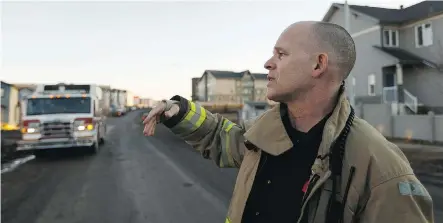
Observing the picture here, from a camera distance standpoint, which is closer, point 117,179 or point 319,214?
point 319,214

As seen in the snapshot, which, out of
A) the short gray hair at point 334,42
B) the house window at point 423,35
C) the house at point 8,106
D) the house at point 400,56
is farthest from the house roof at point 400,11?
the house at point 8,106

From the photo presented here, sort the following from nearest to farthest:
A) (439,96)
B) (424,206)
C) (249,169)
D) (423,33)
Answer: (424,206) → (249,169) → (439,96) → (423,33)

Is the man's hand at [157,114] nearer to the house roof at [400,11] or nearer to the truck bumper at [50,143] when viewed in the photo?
the truck bumper at [50,143]

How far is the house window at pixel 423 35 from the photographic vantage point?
21.8m

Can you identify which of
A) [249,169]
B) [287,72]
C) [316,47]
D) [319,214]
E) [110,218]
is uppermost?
[316,47]

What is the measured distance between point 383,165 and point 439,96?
925 inches

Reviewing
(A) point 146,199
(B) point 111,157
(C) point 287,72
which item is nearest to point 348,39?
(C) point 287,72

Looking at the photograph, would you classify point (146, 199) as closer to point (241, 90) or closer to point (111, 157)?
point (111, 157)

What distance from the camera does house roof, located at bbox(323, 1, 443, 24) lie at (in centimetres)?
2438

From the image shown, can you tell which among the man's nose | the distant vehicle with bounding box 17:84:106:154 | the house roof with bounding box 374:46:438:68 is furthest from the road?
the house roof with bounding box 374:46:438:68

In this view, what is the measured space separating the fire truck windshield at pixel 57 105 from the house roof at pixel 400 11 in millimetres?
20388

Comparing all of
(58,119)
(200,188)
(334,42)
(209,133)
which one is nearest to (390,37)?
(200,188)

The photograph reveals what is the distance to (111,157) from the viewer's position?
13117 mm

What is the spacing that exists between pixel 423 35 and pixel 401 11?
6.12 m
